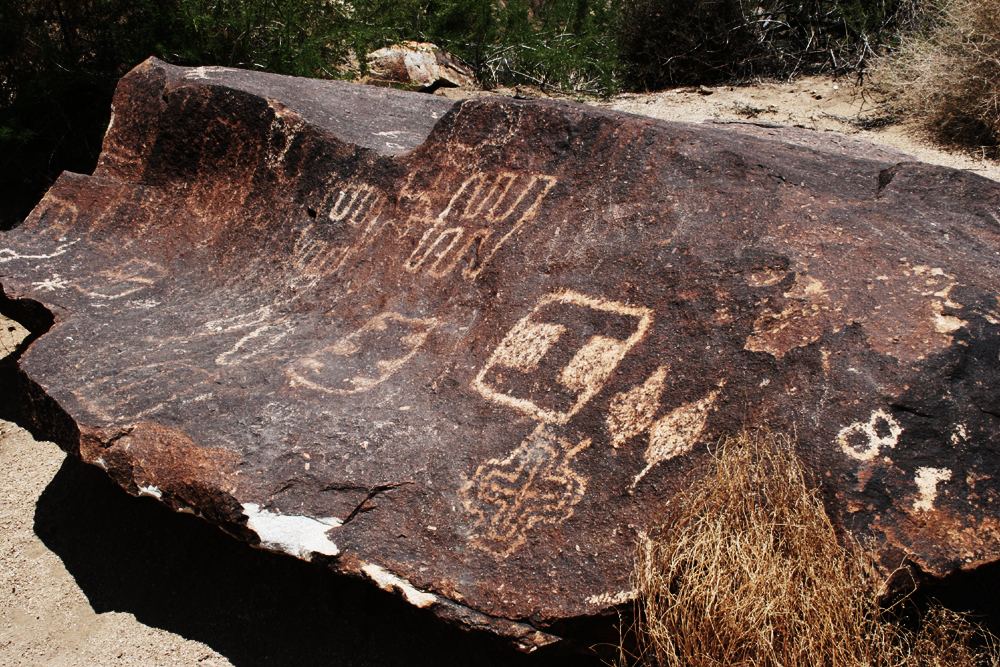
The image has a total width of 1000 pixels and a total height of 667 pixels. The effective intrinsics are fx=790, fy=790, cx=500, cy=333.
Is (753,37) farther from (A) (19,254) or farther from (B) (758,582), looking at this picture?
(B) (758,582)

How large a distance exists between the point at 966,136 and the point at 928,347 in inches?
159

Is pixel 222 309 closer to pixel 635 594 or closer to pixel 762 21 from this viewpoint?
pixel 635 594

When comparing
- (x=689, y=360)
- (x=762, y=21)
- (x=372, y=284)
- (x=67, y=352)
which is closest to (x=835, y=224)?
(x=689, y=360)

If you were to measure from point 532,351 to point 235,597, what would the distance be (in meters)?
1.11

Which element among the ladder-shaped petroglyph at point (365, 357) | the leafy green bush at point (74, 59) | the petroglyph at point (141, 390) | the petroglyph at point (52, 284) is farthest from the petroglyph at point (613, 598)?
the leafy green bush at point (74, 59)

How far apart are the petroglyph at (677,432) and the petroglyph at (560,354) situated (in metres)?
0.19

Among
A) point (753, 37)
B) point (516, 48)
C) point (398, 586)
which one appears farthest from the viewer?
point (516, 48)

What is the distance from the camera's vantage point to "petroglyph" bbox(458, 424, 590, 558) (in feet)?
5.67

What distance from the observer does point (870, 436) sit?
1.62m

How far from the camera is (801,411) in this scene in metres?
1.68

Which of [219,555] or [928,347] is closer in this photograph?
[928,347]

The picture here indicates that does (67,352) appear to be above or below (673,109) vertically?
above

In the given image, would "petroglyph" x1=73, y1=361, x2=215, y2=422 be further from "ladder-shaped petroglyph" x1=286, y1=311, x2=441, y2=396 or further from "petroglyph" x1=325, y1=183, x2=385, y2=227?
"petroglyph" x1=325, y1=183, x2=385, y2=227

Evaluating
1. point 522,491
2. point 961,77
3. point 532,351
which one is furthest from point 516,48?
point 522,491
